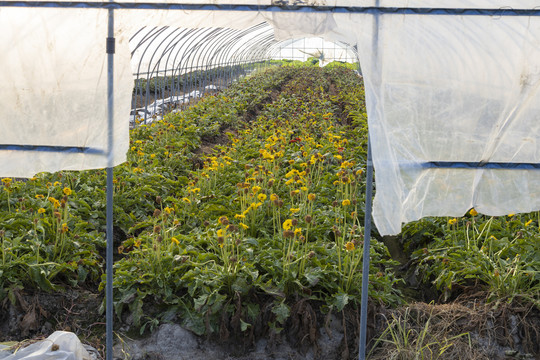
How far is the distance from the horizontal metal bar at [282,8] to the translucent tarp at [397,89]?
0.01 metres

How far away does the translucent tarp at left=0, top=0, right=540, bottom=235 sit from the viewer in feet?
9.97

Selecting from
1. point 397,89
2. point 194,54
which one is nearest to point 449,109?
point 397,89

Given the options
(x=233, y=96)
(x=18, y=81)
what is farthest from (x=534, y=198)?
(x=233, y=96)

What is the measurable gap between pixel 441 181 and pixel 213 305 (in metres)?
1.60

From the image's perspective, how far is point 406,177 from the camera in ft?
10.2

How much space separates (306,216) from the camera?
3967mm

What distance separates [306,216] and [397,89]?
123cm

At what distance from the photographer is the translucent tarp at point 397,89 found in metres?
3.04

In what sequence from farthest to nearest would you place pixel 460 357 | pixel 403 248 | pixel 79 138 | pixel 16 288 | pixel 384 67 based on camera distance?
pixel 403 248 → pixel 16 288 → pixel 460 357 → pixel 79 138 → pixel 384 67

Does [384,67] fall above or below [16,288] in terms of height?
above

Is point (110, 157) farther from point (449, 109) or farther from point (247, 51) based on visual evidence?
point (247, 51)

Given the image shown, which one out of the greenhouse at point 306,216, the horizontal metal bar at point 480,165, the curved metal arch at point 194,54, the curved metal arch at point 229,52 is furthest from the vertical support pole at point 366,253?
the curved metal arch at point 229,52

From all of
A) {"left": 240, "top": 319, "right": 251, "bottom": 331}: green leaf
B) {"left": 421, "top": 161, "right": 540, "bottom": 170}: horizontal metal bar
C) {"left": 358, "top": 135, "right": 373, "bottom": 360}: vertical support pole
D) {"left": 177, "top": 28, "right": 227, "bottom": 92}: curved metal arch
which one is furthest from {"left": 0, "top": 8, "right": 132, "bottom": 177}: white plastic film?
{"left": 177, "top": 28, "right": 227, "bottom": 92}: curved metal arch

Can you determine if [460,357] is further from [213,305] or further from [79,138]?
[79,138]
